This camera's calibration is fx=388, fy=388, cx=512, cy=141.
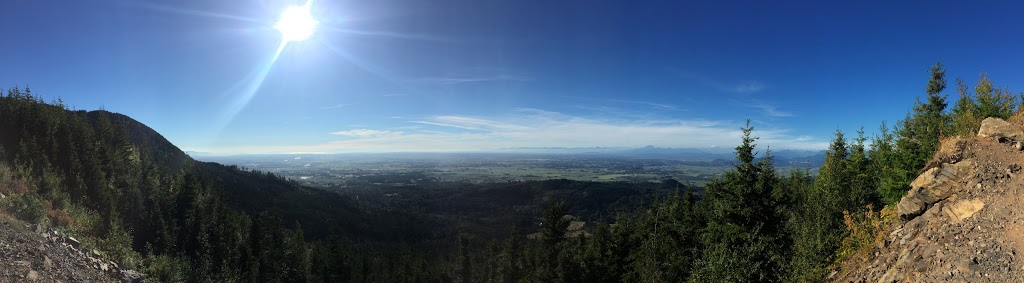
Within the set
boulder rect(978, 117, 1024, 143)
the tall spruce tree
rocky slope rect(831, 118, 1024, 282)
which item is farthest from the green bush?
boulder rect(978, 117, 1024, 143)

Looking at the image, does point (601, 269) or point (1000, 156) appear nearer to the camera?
point (1000, 156)

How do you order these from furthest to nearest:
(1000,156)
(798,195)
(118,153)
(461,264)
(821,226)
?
(461,264), (118,153), (798,195), (821,226), (1000,156)

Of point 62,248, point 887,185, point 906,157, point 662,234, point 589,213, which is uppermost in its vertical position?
point 906,157

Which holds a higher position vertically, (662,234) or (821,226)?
(821,226)

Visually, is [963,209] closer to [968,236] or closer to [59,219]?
[968,236]

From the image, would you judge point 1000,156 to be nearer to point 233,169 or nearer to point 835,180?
point 835,180

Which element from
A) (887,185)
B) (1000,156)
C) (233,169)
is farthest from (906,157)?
(233,169)

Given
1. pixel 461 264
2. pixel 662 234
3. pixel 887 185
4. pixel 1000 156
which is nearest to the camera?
pixel 1000 156
